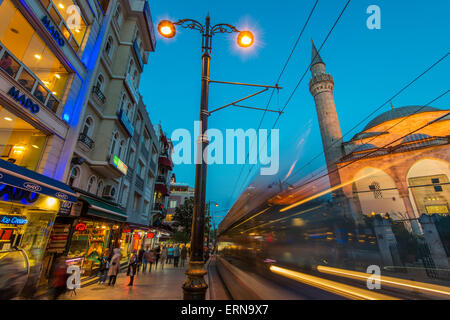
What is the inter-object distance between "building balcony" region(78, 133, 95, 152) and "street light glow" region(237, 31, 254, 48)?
9.36 metres

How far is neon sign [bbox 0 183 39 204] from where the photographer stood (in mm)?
6204

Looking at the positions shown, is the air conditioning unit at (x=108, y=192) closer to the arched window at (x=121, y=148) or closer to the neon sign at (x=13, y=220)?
the arched window at (x=121, y=148)

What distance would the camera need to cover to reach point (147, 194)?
72.4 feet

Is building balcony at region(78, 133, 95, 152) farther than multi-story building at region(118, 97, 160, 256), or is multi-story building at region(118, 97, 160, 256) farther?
multi-story building at region(118, 97, 160, 256)

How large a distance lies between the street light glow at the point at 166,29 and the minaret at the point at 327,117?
36097mm

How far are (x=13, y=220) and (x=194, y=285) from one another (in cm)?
748

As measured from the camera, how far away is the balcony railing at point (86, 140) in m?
10.4

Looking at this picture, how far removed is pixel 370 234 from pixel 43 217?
24.8 meters

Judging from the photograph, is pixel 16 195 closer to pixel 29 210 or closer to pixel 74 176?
pixel 29 210

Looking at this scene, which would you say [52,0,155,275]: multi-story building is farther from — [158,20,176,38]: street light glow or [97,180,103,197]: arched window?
[158,20,176,38]: street light glow

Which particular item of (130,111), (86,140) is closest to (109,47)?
(130,111)

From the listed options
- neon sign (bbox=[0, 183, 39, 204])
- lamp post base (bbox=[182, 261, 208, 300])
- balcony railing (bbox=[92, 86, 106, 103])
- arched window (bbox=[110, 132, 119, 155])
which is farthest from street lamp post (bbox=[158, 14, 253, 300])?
arched window (bbox=[110, 132, 119, 155])
